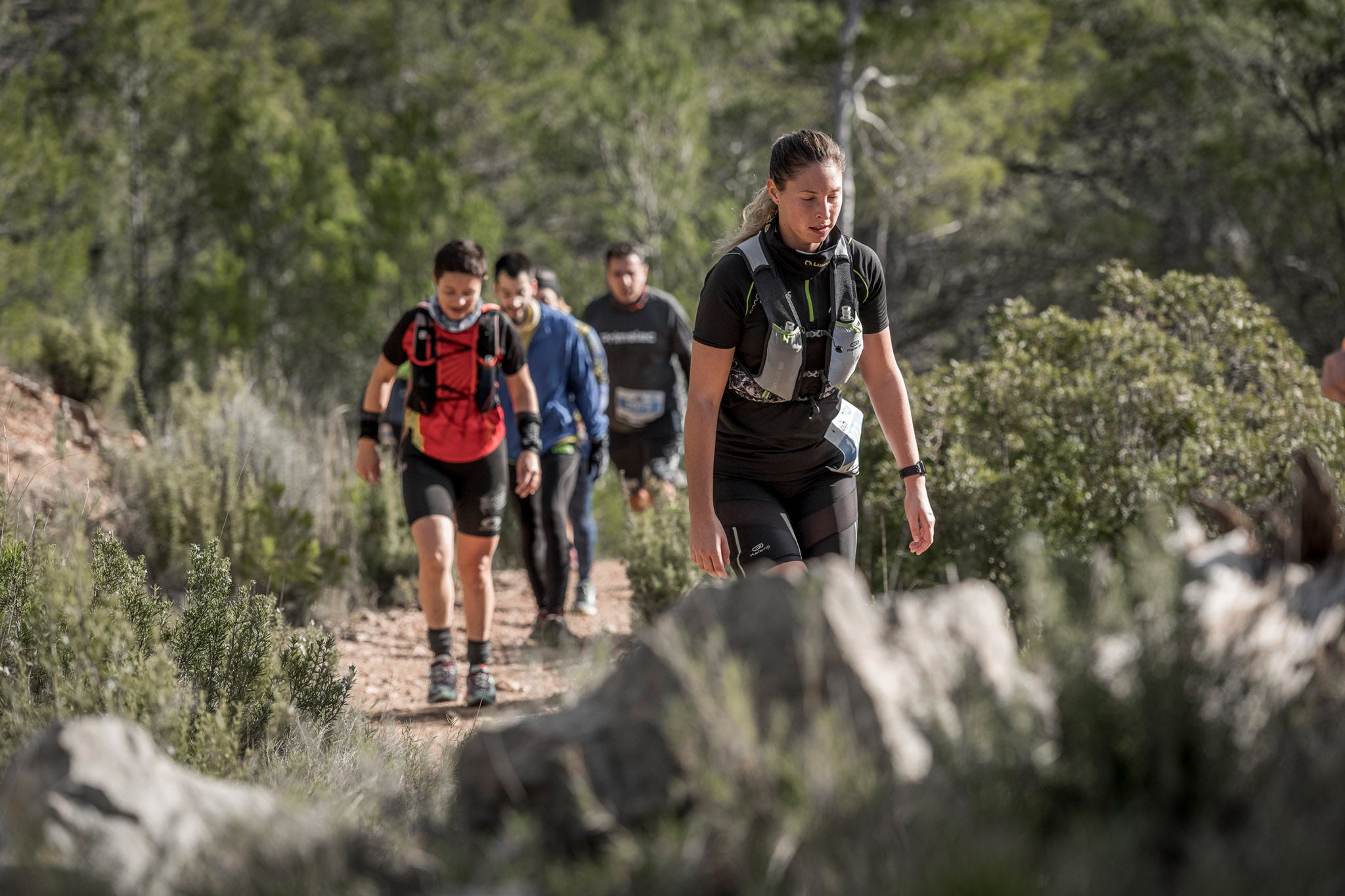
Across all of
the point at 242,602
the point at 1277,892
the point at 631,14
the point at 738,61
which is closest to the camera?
the point at 1277,892

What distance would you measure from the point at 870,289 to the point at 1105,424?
282 centimetres

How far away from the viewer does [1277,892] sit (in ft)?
5.02

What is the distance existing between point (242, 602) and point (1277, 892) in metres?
2.98

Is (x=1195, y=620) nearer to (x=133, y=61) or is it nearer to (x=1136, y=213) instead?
(x=133, y=61)

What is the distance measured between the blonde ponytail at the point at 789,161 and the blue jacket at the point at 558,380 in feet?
8.44

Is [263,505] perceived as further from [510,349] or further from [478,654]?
[510,349]

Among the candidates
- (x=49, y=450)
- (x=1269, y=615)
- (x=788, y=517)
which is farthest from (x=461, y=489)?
(x=49, y=450)

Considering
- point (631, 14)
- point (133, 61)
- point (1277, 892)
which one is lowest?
point (1277, 892)

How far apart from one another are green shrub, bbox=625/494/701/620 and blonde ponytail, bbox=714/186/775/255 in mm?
2610

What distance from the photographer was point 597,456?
6.35 m

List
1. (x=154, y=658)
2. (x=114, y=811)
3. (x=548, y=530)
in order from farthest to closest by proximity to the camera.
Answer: (x=548, y=530), (x=154, y=658), (x=114, y=811)

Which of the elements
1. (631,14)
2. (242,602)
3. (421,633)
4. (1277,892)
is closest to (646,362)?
(421,633)

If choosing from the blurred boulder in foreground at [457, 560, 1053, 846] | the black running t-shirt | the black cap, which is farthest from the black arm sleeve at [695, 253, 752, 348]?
the black cap

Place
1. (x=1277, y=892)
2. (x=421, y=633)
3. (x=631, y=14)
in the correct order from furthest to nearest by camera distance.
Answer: (x=631, y=14), (x=421, y=633), (x=1277, y=892)
